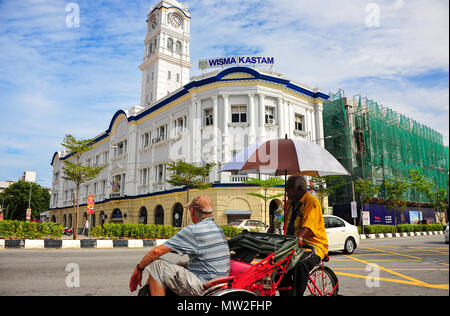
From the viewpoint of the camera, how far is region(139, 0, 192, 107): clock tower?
145 feet

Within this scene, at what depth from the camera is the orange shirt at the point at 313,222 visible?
4.16 m

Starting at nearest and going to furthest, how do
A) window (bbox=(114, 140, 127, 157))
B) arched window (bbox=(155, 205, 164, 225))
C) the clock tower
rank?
1. arched window (bbox=(155, 205, 164, 225))
2. window (bbox=(114, 140, 127, 157))
3. the clock tower

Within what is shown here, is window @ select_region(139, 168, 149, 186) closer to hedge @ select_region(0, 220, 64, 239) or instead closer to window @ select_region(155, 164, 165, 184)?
window @ select_region(155, 164, 165, 184)

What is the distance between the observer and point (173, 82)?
4541cm

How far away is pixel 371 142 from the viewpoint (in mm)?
34125

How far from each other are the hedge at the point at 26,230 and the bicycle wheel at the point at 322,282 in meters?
14.4

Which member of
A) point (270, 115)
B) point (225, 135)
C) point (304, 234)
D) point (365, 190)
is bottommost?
point (304, 234)

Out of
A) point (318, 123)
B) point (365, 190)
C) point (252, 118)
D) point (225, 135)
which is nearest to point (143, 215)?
point (225, 135)

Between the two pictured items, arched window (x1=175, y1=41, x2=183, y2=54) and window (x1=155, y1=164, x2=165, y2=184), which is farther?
arched window (x1=175, y1=41, x2=183, y2=54)

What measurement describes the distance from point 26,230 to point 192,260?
47.1 ft

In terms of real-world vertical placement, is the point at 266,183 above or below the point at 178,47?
below

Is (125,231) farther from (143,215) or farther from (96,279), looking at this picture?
(143,215)

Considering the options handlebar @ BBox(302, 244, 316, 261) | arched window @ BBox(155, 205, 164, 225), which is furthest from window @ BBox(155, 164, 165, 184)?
handlebar @ BBox(302, 244, 316, 261)

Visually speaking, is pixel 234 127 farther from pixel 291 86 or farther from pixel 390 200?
pixel 390 200
